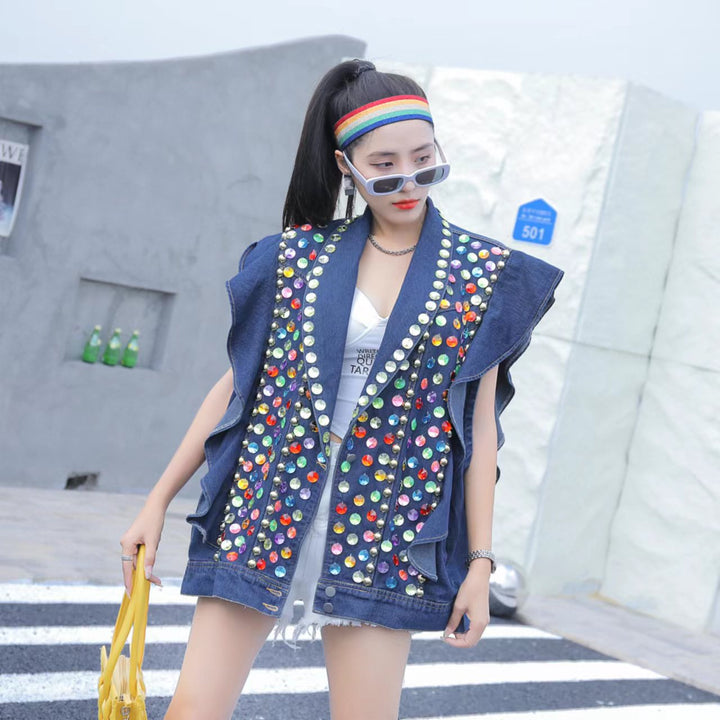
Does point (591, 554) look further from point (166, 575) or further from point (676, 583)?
point (166, 575)

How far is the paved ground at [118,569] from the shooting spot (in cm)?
592

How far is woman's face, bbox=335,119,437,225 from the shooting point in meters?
2.45

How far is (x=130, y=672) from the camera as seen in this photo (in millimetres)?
2320

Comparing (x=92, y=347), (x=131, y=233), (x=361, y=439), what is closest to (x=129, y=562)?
(x=361, y=439)

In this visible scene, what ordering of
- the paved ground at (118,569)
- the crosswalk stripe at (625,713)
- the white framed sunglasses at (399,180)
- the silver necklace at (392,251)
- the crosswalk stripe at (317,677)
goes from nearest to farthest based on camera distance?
the white framed sunglasses at (399,180), the silver necklace at (392,251), the crosswalk stripe at (317,677), the crosswalk stripe at (625,713), the paved ground at (118,569)

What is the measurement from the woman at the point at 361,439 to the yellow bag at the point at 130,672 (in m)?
0.07

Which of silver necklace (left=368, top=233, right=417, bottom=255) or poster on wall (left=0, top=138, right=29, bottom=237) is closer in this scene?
silver necklace (left=368, top=233, right=417, bottom=255)

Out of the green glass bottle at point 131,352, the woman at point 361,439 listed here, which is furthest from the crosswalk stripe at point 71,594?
the woman at point 361,439

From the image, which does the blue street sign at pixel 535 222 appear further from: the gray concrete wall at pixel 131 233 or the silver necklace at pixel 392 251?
the silver necklace at pixel 392 251

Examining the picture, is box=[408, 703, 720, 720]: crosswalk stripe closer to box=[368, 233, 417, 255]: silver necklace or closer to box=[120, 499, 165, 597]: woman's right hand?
box=[120, 499, 165, 597]: woman's right hand

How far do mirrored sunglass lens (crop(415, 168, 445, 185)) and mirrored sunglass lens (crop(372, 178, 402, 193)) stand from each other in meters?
0.05

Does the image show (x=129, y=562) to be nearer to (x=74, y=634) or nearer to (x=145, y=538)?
(x=145, y=538)

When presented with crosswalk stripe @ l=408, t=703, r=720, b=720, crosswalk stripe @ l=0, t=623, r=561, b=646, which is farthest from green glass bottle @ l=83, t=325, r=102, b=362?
crosswalk stripe @ l=408, t=703, r=720, b=720

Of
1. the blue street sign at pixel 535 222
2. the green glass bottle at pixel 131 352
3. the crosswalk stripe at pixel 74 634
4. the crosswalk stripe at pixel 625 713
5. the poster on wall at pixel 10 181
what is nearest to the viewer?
the crosswalk stripe at pixel 74 634
